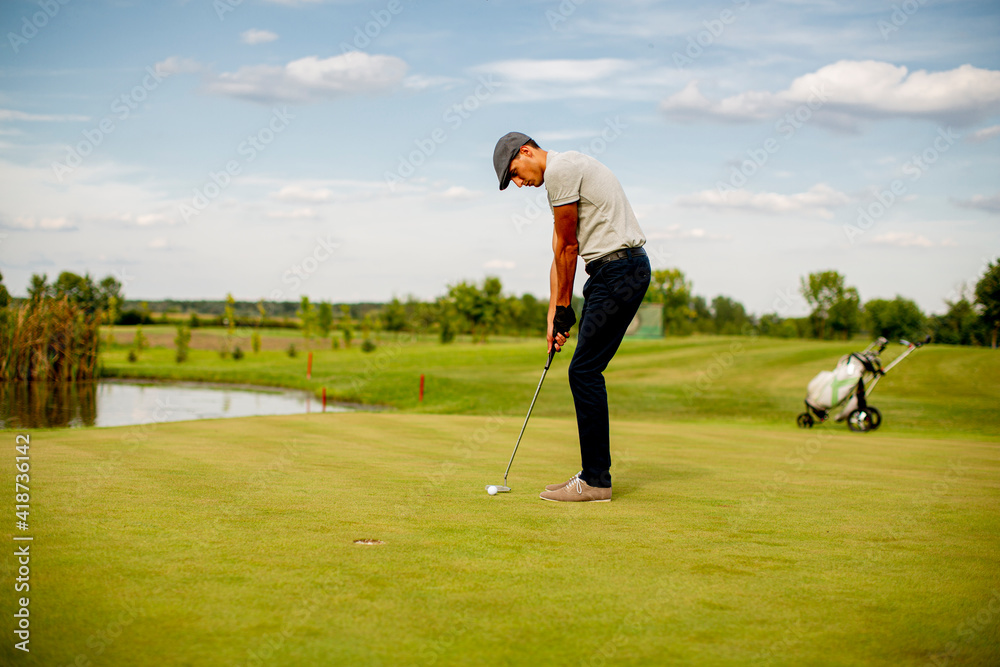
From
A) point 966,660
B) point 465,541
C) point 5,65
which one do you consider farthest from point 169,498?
point 5,65

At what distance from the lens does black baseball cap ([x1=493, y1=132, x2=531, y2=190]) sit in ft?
15.2

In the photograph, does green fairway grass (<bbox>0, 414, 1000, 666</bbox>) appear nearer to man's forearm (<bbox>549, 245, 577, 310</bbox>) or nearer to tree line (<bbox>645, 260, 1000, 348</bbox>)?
man's forearm (<bbox>549, 245, 577, 310</bbox>)

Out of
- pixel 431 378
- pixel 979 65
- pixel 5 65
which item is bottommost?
pixel 431 378

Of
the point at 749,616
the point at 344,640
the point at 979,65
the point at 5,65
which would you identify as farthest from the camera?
the point at 979,65

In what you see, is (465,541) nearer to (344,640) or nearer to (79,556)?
(344,640)

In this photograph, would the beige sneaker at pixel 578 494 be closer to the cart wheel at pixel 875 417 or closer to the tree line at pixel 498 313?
the cart wheel at pixel 875 417

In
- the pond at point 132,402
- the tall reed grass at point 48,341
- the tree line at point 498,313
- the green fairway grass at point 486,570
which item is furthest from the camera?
the tree line at point 498,313

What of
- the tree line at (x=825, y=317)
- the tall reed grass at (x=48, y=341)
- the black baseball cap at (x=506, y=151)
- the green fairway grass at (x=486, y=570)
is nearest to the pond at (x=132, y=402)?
the tall reed grass at (x=48, y=341)

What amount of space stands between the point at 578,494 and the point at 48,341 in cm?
3230

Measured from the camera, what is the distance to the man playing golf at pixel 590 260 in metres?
4.55

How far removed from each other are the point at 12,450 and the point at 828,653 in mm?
6433

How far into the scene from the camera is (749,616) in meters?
2.48

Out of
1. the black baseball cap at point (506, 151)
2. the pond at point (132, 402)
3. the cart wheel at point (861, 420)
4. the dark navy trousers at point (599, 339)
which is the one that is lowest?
the pond at point (132, 402)

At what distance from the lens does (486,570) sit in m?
2.83
